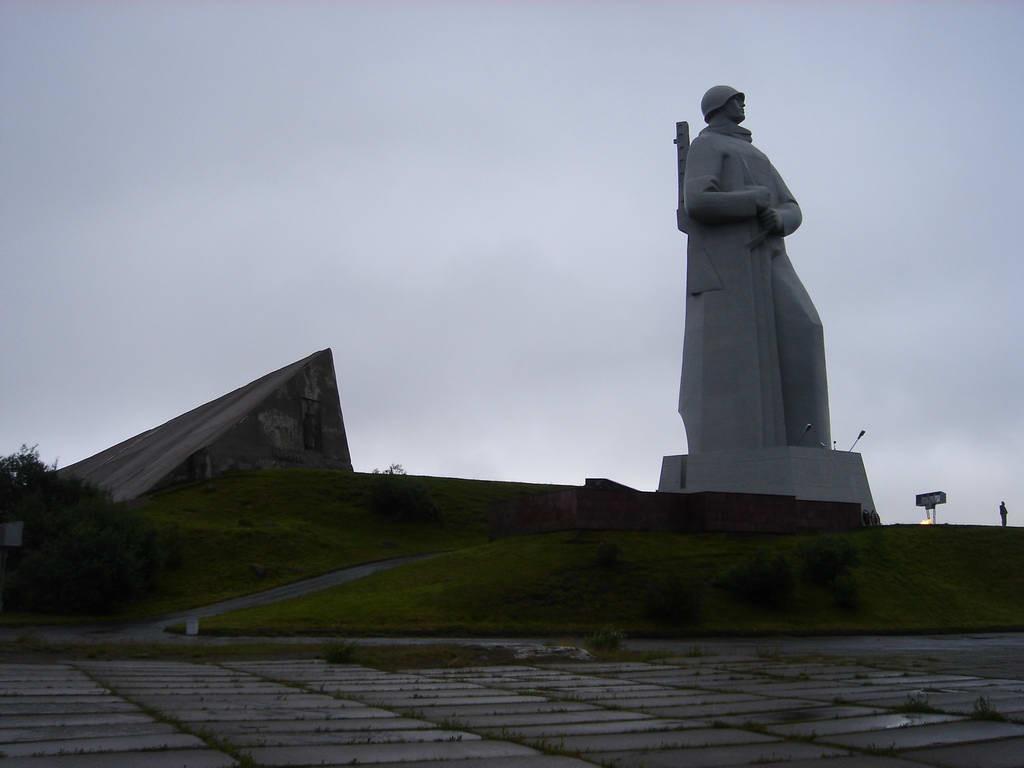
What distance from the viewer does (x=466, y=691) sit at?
24.3ft

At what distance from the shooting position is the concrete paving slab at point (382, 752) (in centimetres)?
433

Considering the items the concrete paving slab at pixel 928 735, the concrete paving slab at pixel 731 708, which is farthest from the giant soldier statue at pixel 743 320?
the concrete paving slab at pixel 928 735

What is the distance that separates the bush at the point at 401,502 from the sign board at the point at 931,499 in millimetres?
16402

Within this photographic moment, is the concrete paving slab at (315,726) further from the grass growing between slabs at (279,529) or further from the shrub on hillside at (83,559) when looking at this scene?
the shrub on hillside at (83,559)

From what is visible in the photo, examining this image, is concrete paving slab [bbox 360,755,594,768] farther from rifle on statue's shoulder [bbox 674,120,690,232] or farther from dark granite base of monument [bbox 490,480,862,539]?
rifle on statue's shoulder [bbox 674,120,690,232]

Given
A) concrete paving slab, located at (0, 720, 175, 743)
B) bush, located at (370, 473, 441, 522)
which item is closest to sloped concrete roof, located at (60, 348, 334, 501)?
bush, located at (370, 473, 441, 522)

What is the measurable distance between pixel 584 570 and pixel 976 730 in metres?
14.5

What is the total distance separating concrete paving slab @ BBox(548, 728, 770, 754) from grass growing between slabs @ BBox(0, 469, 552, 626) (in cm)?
1753

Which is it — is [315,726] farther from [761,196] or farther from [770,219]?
[761,196]

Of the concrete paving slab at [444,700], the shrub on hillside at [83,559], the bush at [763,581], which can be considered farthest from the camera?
the shrub on hillside at [83,559]

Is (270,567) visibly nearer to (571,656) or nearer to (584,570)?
(584,570)

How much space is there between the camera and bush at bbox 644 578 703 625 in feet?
58.5

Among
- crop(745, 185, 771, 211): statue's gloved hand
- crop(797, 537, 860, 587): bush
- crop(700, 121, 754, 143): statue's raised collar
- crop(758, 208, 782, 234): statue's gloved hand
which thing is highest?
crop(700, 121, 754, 143): statue's raised collar

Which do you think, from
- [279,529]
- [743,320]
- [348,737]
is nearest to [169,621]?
[279,529]
